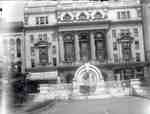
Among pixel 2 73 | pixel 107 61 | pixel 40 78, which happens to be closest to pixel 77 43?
pixel 107 61

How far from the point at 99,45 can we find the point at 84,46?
138 inches

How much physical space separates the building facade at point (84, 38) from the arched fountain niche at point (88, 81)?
380 inches

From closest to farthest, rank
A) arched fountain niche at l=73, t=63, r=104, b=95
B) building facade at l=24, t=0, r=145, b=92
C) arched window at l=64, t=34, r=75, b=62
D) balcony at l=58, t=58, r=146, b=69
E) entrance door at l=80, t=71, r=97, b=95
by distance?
arched fountain niche at l=73, t=63, r=104, b=95, entrance door at l=80, t=71, r=97, b=95, balcony at l=58, t=58, r=146, b=69, building facade at l=24, t=0, r=145, b=92, arched window at l=64, t=34, r=75, b=62

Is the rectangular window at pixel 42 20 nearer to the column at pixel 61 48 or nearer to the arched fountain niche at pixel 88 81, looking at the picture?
the column at pixel 61 48

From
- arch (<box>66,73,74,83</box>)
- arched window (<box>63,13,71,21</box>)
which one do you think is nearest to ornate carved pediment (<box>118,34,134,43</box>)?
arched window (<box>63,13,71,21</box>)

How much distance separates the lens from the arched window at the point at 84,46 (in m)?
59.1

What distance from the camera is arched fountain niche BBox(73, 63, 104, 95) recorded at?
45750 millimetres

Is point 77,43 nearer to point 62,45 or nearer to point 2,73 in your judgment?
point 62,45

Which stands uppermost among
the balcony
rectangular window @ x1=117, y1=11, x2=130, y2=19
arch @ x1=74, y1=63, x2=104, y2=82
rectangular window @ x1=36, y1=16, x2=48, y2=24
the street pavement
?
rectangular window @ x1=117, y1=11, x2=130, y2=19

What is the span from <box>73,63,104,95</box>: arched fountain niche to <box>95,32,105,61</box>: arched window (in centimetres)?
1260

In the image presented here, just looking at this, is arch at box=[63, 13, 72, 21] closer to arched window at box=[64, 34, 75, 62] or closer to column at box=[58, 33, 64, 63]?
arched window at box=[64, 34, 75, 62]

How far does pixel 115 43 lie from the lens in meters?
59.3

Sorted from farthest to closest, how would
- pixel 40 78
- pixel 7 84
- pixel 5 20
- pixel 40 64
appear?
1. pixel 40 64
2. pixel 40 78
3. pixel 7 84
4. pixel 5 20

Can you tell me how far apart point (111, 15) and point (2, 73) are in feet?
178
